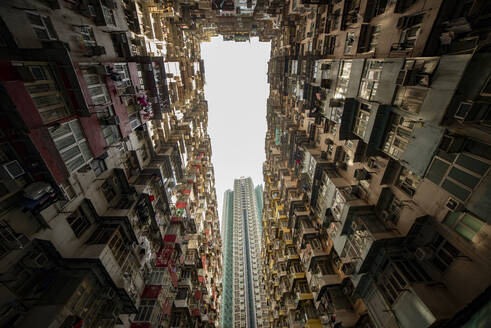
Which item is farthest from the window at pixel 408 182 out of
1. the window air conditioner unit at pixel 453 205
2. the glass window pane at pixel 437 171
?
the window air conditioner unit at pixel 453 205

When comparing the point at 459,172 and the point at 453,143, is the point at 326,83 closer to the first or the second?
the point at 453,143

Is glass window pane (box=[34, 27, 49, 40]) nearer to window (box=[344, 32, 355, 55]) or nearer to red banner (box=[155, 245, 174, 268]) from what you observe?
red banner (box=[155, 245, 174, 268])

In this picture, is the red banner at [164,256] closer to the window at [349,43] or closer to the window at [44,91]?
the window at [44,91]

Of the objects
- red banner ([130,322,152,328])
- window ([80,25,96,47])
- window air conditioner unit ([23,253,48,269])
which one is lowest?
red banner ([130,322,152,328])

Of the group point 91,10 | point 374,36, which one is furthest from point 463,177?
point 91,10

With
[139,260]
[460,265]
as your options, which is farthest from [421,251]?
[139,260]

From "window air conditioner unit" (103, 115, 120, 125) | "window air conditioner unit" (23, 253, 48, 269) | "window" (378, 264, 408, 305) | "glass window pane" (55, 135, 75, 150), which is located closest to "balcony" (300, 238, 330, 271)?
"window" (378, 264, 408, 305)
